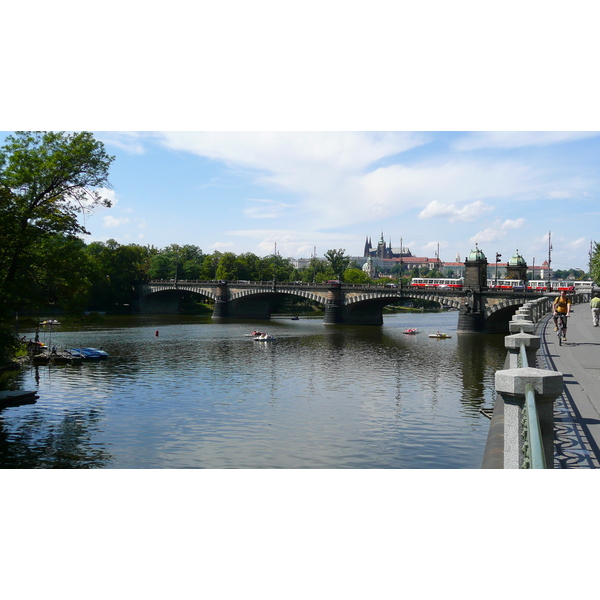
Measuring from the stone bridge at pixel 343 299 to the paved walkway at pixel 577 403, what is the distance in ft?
135

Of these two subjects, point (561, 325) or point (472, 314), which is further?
point (472, 314)

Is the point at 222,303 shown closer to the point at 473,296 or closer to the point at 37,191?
the point at 473,296

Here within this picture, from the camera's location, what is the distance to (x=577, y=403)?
9.62 metres

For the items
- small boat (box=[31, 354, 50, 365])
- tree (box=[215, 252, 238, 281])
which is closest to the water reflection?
small boat (box=[31, 354, 50, 365])

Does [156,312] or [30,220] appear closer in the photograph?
[30,220]

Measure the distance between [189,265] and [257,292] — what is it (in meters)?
39.7

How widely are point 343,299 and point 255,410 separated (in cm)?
4984

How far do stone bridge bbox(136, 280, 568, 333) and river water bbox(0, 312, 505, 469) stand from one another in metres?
15.4

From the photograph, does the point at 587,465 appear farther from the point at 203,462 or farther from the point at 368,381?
the point at 368,381

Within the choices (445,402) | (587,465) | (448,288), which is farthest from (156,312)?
(587,465)

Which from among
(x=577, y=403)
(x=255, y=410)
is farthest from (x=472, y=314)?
(x=577, y=403)

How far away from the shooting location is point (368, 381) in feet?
103

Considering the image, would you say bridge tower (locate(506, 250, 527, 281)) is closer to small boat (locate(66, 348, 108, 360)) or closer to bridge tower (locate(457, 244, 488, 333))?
bridge tower (locate(457, 244, 488, 333))

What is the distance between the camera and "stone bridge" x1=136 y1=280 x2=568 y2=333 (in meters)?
60.2
